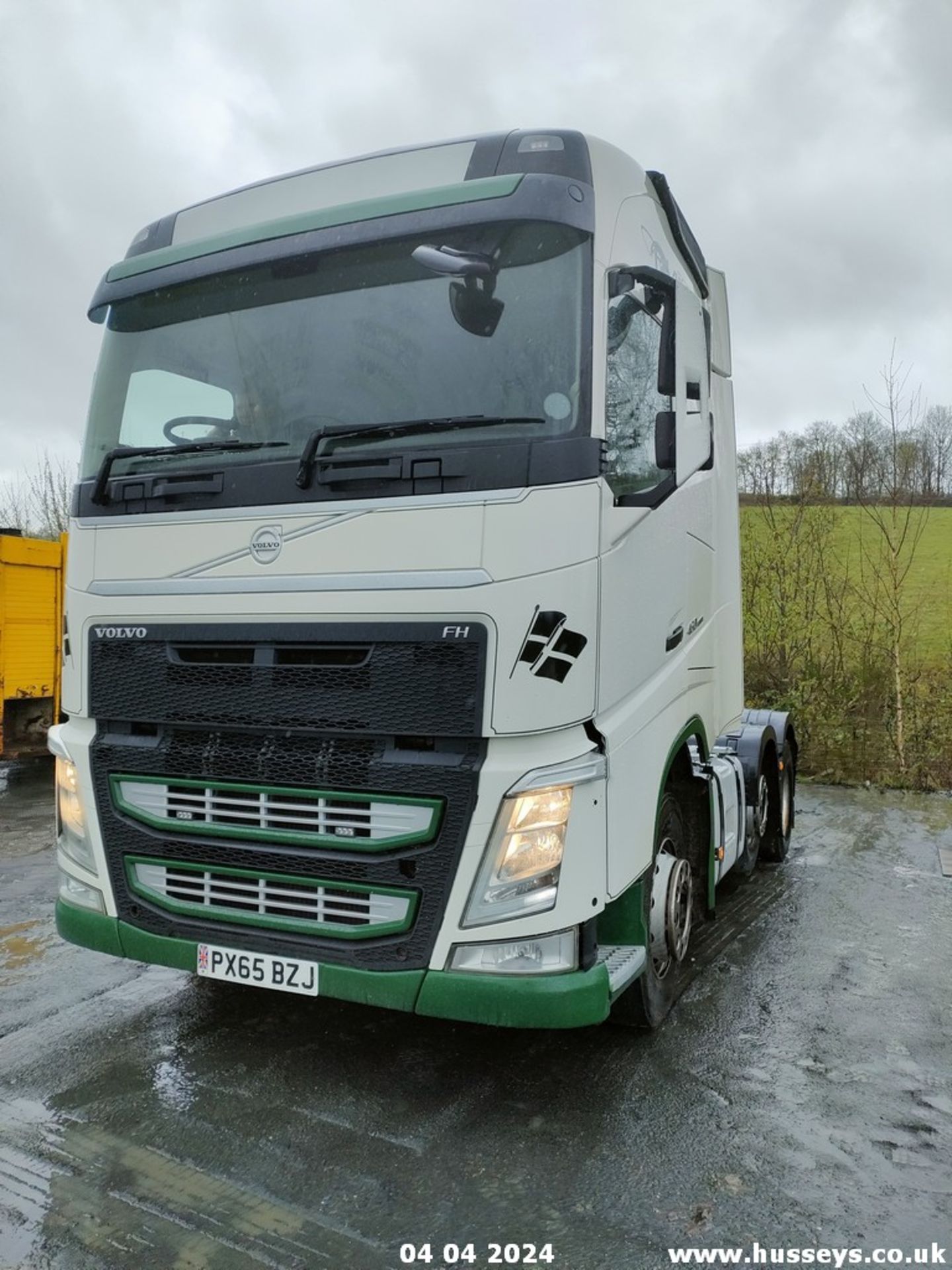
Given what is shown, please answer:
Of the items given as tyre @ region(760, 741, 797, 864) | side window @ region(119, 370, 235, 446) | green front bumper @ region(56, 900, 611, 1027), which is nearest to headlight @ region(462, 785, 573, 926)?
green front bumper @ region(56, 900, 611, 1027)

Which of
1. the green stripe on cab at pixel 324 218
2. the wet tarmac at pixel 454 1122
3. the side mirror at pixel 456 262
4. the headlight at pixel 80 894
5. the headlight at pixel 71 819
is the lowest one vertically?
the wet tarmac at pixel 454 1122

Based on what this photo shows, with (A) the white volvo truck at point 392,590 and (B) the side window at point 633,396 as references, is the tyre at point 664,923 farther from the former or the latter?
(B) the side window at point 633,396

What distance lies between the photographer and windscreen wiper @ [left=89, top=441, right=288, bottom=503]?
11.8ft

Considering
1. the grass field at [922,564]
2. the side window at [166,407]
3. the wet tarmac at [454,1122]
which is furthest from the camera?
the grass field at [922,564]

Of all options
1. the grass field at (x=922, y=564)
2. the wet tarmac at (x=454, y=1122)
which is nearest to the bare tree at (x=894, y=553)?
the grass field at (x=922, y=564)

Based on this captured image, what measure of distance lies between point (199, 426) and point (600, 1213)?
9.92 feet

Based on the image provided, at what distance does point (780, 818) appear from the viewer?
7516mm

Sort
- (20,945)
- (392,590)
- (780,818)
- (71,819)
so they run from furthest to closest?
(780,818) → (20,945) → (71,819) → (392,590)

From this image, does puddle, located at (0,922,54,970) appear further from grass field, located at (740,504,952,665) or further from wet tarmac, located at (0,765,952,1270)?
grass field, located at (740,504,952,665)

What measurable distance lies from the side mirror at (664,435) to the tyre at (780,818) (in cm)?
439

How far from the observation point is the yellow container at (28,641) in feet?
33.3

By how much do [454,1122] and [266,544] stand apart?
210cm

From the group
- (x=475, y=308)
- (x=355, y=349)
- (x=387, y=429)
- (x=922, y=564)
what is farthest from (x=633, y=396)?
(x=922, y=564)

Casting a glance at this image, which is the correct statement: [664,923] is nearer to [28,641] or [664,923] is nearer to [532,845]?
[532,845]
